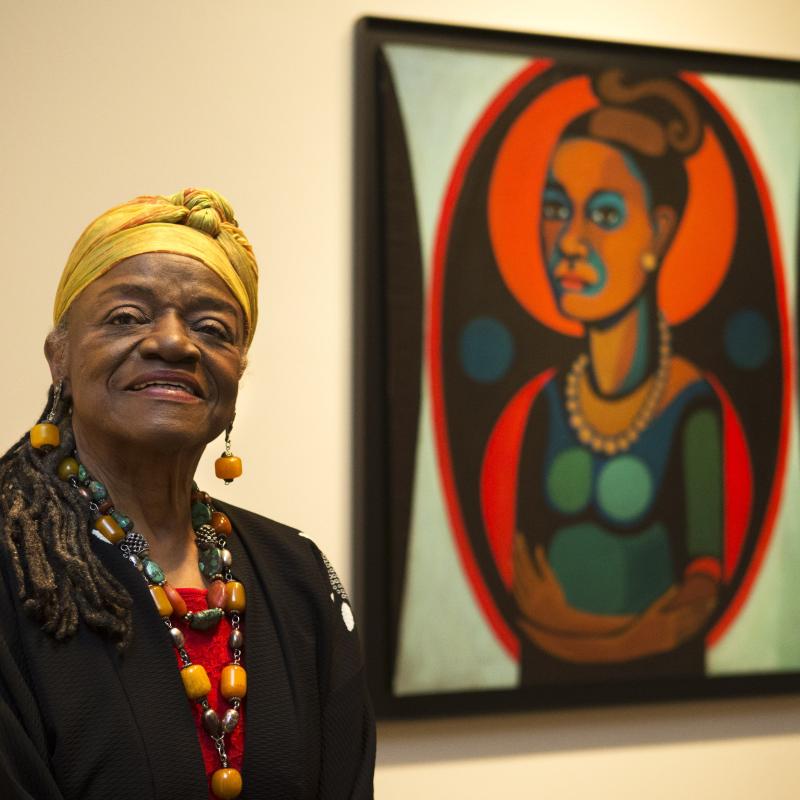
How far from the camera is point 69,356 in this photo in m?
1.45

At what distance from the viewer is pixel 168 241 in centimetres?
143

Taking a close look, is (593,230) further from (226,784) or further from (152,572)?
(226,784)

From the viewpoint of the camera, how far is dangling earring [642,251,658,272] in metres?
2.32

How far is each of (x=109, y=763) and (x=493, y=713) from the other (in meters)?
1.07

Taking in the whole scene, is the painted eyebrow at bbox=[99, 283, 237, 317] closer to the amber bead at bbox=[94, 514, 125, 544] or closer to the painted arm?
the amber bead at bbox=[94, 514, 125, 544]

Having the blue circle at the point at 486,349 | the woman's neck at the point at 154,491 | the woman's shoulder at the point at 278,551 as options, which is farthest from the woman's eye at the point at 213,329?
the blue circle at the point at 486,349

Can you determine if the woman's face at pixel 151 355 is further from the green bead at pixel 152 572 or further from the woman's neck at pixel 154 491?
the green bead at pixel 152 572

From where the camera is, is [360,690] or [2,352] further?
[2,352]

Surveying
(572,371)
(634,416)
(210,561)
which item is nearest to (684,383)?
(634,416)

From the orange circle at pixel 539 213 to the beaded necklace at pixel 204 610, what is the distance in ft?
3.18

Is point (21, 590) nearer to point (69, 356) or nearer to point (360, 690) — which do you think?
point (69, 356)

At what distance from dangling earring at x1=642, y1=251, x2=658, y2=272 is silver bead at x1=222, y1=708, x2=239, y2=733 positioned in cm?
128

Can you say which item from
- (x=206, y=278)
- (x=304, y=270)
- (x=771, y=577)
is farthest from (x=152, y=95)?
(x=771, y=577)

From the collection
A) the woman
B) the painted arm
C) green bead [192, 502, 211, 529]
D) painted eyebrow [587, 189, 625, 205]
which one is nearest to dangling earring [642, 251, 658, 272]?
the woman
